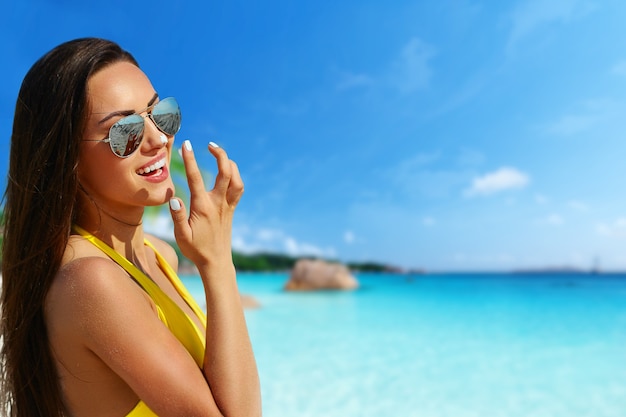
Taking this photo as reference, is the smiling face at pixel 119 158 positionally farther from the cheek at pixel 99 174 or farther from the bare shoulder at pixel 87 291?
the bare shoulder at pixel 87 291

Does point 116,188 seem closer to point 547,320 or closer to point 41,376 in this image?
point 41,376

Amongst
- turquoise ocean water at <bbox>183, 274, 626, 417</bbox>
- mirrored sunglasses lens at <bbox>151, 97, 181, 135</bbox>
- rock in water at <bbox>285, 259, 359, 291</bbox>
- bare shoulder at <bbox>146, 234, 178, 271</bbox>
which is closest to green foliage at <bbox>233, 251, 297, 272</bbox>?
rock in water at <bbox>285, 259, 359, 291</bbox>

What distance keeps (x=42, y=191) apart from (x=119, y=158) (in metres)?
0.24

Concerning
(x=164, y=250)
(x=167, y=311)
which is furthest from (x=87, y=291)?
(x=164, y=250)

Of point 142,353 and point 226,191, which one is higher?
point 226,191

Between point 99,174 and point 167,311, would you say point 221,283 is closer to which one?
point 167,311

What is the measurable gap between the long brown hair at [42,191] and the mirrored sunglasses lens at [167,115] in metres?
0.19

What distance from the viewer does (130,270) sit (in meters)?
1.62

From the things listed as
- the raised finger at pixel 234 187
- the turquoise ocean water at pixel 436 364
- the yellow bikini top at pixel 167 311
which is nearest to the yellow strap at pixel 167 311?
the yellow bikini top at pixel 167 311

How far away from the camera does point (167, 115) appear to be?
1.73 metres

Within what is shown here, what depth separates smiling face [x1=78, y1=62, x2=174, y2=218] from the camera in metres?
1.57

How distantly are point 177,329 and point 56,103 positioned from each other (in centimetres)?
74

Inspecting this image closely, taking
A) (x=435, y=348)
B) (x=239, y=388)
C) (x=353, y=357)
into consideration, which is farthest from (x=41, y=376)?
(x=435, y=348)

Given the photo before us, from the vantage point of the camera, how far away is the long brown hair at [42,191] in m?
1.54
